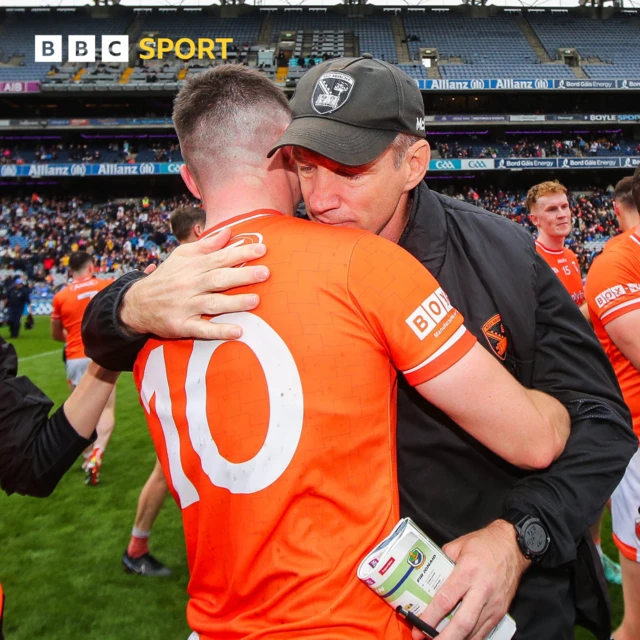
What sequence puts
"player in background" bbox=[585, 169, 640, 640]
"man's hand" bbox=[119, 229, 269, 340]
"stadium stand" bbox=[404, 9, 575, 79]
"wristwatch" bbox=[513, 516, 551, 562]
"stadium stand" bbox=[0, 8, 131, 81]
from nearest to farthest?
1. "man's hand" bbox=[119, 229, 269, 340]
2. "wristwatch" bbox=[513, 516, 551, 562]
3. "player in background" bbox=[585, 169, 640, 640]
4. "stadium stand" bbox=[404, 9, 575, 79]
5. "stadium stand" bbox=[0, 8, 131, 81]

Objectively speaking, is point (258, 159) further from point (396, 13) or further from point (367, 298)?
point (396, 13)

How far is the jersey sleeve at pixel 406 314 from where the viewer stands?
1171 millimetres

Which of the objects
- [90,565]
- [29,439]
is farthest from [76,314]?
[29,439]

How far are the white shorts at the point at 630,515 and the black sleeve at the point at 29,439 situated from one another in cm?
253

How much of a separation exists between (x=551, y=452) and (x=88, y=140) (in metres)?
37.0

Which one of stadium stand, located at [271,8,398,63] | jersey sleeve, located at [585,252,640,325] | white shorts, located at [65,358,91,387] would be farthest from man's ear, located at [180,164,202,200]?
stadium stand, located at [271,8,398,63]

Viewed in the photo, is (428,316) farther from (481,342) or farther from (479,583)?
(479,583)

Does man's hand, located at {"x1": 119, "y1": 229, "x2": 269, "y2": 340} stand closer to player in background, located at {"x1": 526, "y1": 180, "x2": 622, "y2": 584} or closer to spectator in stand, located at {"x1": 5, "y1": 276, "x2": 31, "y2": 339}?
player in background, located at {"x1": 526, "y1": 180, "x2": 622, "y2": 584}

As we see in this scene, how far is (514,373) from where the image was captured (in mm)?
1562

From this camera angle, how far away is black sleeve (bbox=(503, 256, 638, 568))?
54.7 inches

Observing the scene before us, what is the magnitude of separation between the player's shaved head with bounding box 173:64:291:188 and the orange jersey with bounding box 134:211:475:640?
357mm

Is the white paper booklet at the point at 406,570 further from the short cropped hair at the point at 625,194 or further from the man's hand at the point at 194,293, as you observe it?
the short cropped hair at the point at 625,194

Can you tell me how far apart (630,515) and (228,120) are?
2.67 metres

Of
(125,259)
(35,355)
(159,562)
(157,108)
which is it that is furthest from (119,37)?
(159,562)
